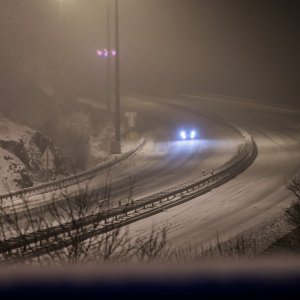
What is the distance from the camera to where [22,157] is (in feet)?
86.8

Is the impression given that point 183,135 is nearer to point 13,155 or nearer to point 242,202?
point 13,155

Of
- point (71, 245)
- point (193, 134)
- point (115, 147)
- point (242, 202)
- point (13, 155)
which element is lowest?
point (71, 245)

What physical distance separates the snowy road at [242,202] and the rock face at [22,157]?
320 inches

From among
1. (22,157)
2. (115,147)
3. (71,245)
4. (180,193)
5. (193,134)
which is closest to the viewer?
(71,245)

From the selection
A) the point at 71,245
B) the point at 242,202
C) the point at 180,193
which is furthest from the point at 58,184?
the point at 71,245

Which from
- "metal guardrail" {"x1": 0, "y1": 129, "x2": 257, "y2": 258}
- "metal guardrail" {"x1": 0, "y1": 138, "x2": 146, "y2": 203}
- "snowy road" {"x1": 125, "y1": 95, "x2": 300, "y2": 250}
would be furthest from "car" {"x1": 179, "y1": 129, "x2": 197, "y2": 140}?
"metal guardrail" {"x1": 0, "y1": 138, "x2": 146, "y2": 203}

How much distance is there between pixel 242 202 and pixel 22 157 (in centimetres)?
1142

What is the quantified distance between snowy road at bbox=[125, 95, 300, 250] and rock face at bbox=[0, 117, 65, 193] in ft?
26.6

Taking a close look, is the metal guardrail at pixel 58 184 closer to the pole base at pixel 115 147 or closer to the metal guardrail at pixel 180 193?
the pole base at pixel 115 147

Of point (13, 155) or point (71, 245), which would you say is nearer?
point (71, 245)

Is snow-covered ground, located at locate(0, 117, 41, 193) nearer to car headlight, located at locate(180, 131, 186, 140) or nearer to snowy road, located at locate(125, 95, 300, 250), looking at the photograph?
snowy road, located at locate(125, 95, 300, 250)

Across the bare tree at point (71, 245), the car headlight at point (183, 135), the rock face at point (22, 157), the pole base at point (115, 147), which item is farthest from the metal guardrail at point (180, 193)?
the car headlight at point (183, 135)

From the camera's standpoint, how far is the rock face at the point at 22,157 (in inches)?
958

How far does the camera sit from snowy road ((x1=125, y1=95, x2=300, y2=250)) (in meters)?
A: 16.0
